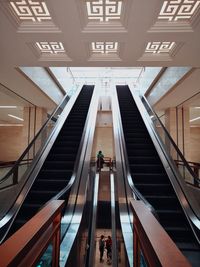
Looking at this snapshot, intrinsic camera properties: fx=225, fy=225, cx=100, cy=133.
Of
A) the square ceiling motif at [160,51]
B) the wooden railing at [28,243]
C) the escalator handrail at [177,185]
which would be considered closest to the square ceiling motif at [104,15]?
the square ceiling motif at [160,51]

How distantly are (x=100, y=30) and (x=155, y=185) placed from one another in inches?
132

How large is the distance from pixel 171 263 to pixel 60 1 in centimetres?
348

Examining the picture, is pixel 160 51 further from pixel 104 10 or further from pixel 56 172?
pixel 56 172

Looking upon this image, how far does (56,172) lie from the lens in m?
5.54

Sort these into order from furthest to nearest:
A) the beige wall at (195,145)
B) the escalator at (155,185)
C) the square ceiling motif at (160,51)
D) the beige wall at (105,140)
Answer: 1. the beige wall at (105,140)
2. the beige wall at (195,145)
3. the square ceiling motif at (160,51)
4. the escalator at (155,185)

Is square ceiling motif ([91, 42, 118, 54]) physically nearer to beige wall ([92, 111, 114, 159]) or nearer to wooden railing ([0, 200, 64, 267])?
wooden railing ([0, 200, 64, 267])

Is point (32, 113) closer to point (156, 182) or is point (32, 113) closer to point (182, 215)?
point (156, 182)

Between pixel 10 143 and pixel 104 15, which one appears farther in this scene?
pixel 10 143

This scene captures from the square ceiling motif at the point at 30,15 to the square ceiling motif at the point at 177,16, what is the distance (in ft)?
5.88

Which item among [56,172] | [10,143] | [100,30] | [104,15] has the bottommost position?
[56,172]

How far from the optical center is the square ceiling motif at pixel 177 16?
11.4 ft

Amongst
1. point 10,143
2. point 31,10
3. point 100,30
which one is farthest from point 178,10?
point 10,143

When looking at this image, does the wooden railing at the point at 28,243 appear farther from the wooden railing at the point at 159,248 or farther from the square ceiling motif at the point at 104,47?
the square ceiling motif at the point at 104,47

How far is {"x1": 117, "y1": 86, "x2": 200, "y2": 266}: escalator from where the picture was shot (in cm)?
375
